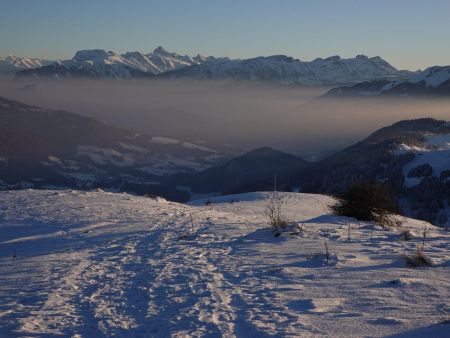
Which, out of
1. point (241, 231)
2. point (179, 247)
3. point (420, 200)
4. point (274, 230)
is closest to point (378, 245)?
point (274, 230)

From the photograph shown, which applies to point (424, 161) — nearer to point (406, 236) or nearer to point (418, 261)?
point (406, 236)

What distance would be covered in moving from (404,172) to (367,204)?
96952 mm

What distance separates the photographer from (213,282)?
815 centimetres

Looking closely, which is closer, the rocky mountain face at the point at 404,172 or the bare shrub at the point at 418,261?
the bare shrub at the point at 418,261

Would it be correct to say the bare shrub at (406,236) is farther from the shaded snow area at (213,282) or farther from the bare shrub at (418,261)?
the bare shrub at (418,261)

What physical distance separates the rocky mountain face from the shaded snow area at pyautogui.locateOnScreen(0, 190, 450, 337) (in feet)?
245

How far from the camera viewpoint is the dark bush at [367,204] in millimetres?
16438

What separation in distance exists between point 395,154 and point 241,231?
11254 centimetres

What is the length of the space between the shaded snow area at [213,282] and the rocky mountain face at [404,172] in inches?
2942

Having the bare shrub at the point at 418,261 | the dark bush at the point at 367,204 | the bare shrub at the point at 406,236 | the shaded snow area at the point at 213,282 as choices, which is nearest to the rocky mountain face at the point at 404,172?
the dark bush at the point at 367,204

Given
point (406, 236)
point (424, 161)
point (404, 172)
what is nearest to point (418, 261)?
point (406, 236)

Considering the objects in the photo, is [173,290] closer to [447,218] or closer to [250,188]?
[447,218]

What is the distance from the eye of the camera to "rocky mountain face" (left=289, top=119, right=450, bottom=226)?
91000 mm

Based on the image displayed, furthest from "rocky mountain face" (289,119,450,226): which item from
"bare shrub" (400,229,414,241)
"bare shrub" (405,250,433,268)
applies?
"bare shrub" (405,250,433,268)
